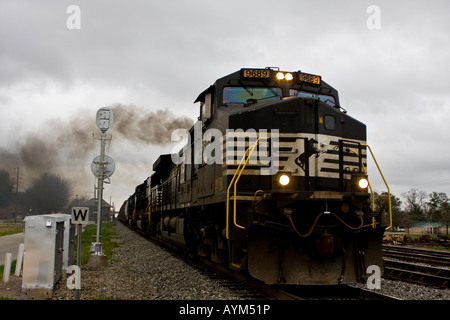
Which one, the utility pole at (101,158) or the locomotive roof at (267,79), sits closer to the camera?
the locomotive roof at (267,79)

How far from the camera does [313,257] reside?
702 centimetres

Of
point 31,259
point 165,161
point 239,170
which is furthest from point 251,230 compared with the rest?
point 165,161

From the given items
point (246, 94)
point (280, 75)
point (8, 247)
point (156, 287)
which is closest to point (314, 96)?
point (280, 75)

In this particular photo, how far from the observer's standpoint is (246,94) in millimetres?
8883

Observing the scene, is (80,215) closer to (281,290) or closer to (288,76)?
(281,290)

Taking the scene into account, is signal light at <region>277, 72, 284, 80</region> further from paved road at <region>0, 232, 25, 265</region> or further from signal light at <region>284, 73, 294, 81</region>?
paved road at <region>0, 232, 25, 265</region>

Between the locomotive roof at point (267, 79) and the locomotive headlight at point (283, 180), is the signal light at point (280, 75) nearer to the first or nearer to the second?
the locomotive roof at point (267, 79)

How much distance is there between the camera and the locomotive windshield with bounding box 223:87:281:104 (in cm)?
877

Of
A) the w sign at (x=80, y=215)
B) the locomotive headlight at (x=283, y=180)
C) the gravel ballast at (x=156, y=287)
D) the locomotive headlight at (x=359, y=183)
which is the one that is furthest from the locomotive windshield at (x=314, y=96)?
the w sign at (x=80, y=215)

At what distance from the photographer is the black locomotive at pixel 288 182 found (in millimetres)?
6980

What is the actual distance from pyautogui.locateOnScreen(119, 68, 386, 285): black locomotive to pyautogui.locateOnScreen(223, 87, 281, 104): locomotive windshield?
0.02m

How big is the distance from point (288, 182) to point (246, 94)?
8.47 feet

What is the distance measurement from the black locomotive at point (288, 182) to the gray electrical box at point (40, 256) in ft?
10.1
